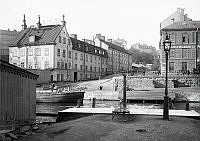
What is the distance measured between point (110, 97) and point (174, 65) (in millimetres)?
20535

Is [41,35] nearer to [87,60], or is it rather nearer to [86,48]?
[86,48]

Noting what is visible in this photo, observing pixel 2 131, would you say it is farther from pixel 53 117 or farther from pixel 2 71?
pixel 53 117

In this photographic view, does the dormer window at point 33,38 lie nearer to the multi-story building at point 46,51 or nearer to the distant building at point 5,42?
the multi-story building at point 46,51

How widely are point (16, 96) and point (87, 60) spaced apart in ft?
198

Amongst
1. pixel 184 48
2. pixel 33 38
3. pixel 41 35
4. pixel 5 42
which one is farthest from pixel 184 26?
pixel 5 42

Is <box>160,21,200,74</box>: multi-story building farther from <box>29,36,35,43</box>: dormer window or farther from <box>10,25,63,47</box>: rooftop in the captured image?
<box>29,36,35,43</box>: dormer window

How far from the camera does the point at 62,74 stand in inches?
2323

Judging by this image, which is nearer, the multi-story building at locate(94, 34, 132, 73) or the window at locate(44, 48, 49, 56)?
the window at locate(44, 48, 49, 56)

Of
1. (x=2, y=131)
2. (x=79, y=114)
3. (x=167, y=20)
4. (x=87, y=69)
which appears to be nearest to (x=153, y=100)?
(x=79, y=114)

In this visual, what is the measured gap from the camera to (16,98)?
1283 centimetres

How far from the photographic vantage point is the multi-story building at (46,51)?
56781 millimetres

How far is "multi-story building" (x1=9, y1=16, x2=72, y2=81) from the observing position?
186 feet

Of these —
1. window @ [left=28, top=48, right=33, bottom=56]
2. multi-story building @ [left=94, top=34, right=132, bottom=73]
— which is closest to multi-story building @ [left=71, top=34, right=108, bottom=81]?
multi-story building @ [left=94, top=34, right=132, bottom=73]

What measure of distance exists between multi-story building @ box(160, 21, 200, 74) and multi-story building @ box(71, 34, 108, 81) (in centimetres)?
2201
